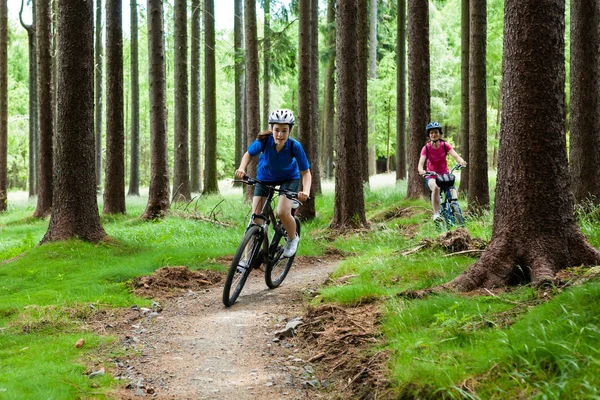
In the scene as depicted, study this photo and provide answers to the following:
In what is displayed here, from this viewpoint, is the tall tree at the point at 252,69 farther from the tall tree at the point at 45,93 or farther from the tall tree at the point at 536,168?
the tall tree at the point at 536,168

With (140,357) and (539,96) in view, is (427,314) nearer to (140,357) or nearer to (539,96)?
(539,96)

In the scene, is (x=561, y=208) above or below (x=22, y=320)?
above

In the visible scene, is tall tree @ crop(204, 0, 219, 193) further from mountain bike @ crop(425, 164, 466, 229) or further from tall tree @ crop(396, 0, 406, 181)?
mountain bike @ crop(425, 164, 466, 229)

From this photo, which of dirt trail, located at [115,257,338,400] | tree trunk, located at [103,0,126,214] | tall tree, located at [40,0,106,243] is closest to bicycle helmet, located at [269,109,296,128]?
dirt trail, located at [115,257,338,400]

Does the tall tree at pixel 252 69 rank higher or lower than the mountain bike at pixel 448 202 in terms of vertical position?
higher

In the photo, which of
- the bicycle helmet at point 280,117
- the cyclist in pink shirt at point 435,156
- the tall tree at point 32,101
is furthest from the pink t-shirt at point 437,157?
the tall tree at point 32,101

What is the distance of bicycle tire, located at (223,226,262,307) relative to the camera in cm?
768

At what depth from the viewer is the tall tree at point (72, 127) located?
10.7 meters

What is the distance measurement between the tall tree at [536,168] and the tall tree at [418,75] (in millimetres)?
9449

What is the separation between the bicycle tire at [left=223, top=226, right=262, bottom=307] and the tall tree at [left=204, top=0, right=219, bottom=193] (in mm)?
14756

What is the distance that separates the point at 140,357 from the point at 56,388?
127 cm

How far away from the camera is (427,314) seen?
540 cm

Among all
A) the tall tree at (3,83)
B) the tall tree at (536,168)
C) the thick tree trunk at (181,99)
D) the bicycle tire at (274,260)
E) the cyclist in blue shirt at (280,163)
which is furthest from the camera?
the tall tree at (3,83)

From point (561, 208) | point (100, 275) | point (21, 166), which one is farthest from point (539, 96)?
point (21, 166)
